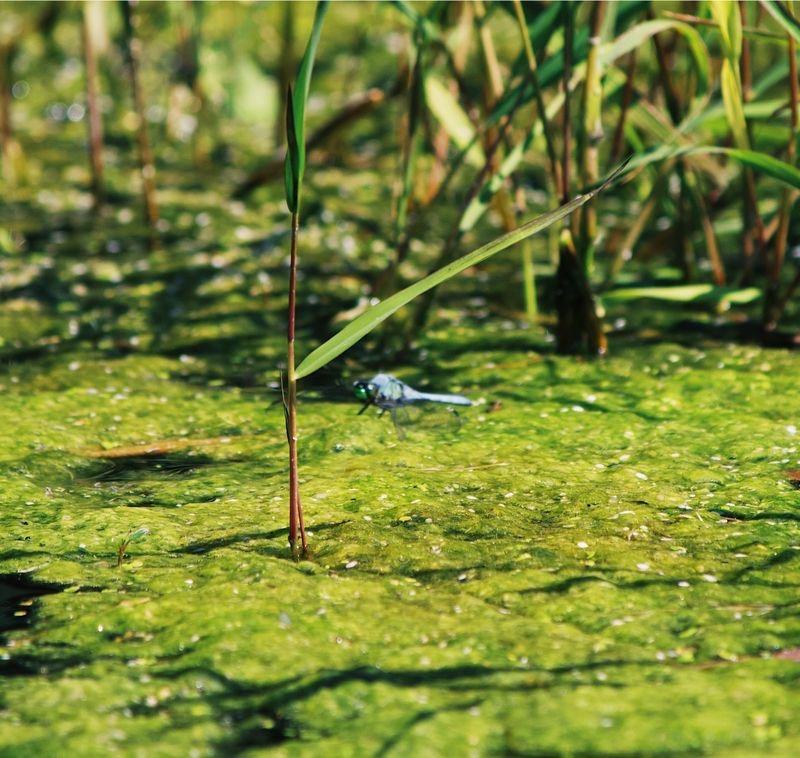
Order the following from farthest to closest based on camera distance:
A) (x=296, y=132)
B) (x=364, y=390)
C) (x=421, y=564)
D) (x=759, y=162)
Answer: (x=759, y=162) < (x=364, y=390) < (x=421, y=564) < (x=296, y=132)

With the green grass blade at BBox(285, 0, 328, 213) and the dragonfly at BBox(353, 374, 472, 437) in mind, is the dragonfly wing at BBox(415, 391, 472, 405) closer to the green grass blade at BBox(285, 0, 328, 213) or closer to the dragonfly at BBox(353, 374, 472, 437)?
the dragonfly at BBox(353, 374, 472, 437)

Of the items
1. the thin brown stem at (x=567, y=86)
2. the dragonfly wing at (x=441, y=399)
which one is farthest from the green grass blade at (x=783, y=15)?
the dragonfly wing at (x=441, y=399)

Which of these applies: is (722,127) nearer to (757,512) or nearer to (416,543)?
(757,512)

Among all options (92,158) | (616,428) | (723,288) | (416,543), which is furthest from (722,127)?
(92,158)

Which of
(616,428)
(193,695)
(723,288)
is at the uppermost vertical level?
(723,288)

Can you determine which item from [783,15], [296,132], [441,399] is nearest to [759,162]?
[783,15]

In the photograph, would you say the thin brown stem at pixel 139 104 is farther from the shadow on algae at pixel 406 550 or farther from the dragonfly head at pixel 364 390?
the dragonfly head at pixel 364 390

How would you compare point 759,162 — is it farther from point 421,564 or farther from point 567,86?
point 421,564
